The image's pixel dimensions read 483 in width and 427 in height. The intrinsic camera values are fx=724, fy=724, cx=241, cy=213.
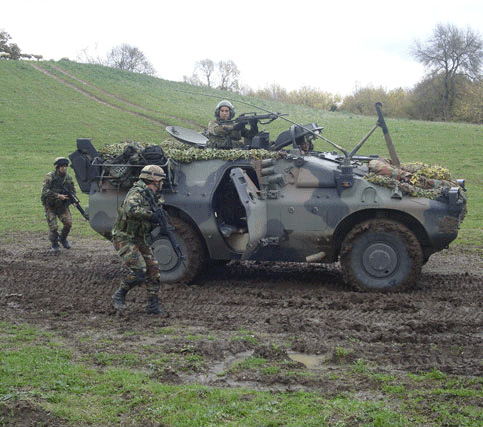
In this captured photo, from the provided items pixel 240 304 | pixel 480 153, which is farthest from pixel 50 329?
pixel 480 153

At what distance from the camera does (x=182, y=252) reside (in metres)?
10.2

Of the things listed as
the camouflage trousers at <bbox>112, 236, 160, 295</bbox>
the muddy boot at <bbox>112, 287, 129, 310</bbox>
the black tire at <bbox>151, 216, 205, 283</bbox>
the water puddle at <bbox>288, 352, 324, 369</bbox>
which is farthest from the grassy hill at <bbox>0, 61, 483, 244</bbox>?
the water puddle at <bbox>288, 352, 324, 369</bbox>

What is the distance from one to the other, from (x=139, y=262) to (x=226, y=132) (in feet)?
10.2

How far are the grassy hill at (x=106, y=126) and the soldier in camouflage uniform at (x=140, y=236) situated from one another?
7.11 metres

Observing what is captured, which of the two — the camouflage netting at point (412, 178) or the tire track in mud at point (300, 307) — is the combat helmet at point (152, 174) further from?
the camouflage netting at point (412, 178)

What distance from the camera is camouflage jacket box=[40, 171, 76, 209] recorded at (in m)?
13.3

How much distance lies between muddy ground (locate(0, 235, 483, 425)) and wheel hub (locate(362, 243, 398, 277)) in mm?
349

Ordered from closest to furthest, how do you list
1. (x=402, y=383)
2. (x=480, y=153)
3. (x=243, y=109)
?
(x=402, y=383) → (x=480, y=153) → (x=243, y=109)

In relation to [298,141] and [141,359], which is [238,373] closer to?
[141,359]

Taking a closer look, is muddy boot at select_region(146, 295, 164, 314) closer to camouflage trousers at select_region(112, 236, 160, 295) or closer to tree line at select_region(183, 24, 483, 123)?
camouflage trousers at select_region(112, 236, 160, 295)

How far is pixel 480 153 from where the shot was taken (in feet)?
88.0

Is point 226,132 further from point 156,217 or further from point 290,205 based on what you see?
point 156,217

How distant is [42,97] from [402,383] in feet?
130

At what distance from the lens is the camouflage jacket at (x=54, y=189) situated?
13.3 m
